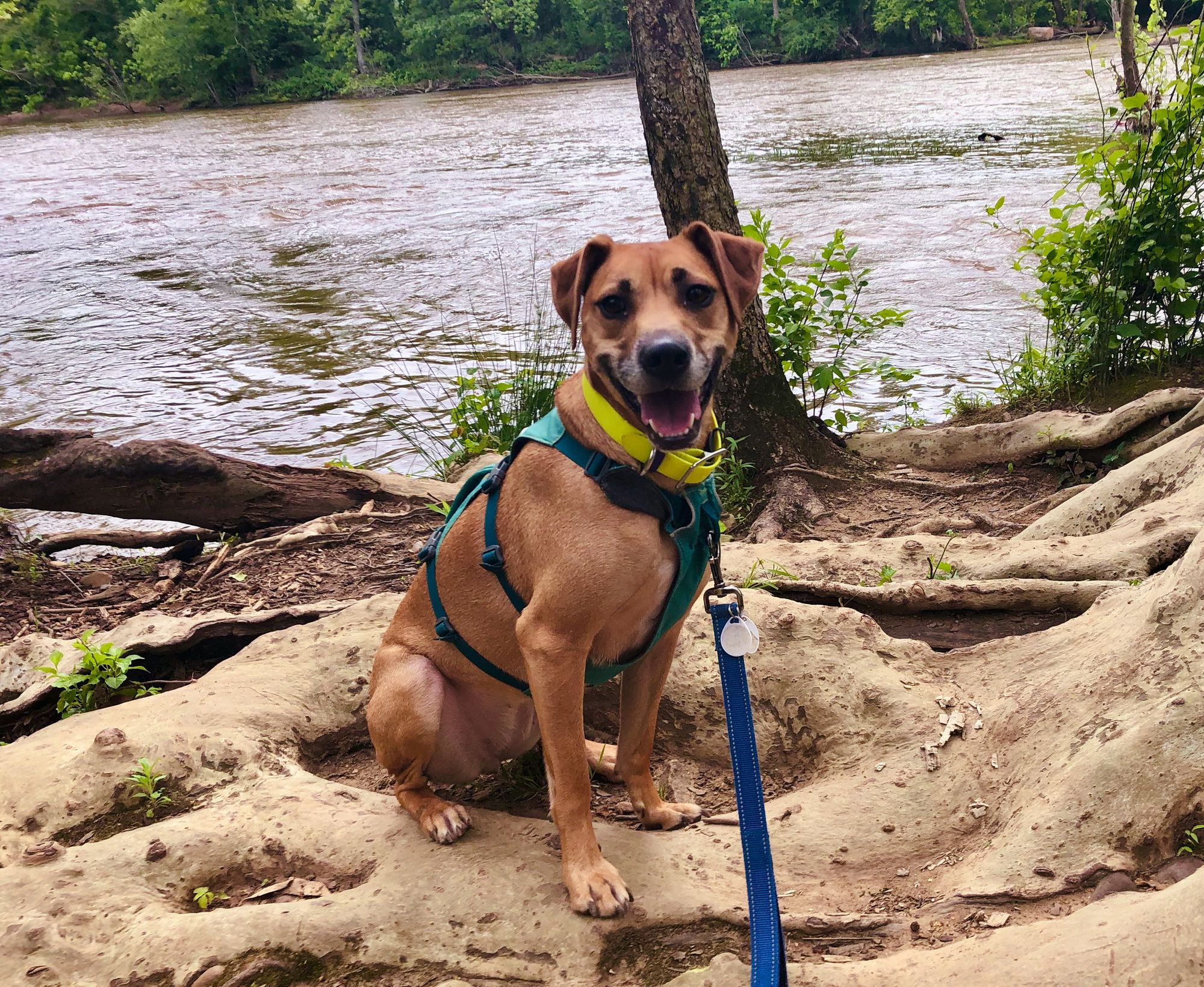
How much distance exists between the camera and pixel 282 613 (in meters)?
4.87

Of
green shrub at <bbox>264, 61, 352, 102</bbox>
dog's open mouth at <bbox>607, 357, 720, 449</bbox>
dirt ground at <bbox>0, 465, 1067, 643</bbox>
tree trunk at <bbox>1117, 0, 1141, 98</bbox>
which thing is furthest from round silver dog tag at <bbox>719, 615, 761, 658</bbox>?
green shrub at <bbox>264, 61, 352, 102</bbox>

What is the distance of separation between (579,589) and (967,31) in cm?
6300

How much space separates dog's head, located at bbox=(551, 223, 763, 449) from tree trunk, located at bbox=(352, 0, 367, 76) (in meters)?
79.8

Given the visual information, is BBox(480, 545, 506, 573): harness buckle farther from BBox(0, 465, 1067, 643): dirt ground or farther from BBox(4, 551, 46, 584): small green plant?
BBox(4, 551, 46, 584): small green plant

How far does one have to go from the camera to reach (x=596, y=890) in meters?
2.79

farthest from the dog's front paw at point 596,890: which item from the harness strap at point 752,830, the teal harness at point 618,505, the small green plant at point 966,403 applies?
the small green plant at point 966,403

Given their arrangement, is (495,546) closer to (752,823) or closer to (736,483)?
(752,823)

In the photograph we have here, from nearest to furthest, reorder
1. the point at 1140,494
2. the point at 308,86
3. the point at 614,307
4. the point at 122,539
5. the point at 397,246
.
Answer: the point at 614,307, the point at 1140,494, the point at 122,539, the point at 397,246, the point at 308,86

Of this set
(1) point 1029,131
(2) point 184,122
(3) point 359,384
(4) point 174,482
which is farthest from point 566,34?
(4) point 174,482

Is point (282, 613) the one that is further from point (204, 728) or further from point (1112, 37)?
point (1112, 37)

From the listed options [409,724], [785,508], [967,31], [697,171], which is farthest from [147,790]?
[967,31]

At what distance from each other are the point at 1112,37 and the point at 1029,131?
92.4 feet

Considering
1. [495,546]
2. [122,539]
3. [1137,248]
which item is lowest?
[122,539]

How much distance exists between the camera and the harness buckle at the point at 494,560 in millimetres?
3215
